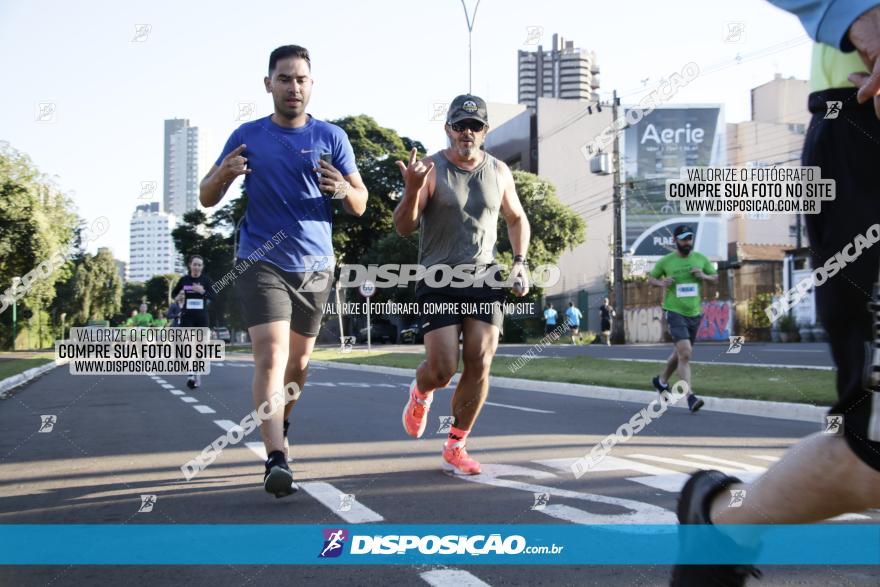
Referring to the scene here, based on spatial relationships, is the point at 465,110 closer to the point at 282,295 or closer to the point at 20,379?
the point at 282,295

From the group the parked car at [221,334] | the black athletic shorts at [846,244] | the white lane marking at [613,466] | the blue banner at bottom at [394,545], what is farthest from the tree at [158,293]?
the black athletic shorts at [846,244]

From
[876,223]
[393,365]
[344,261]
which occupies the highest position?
[344,261]

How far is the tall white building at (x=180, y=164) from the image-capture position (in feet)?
392

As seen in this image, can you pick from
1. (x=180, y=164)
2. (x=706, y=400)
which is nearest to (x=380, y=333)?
(x=706, y=400)

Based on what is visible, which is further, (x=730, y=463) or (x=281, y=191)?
(x=730, y=463)

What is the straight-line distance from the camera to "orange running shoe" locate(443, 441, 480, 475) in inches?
200

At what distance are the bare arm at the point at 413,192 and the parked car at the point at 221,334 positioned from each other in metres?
74.0

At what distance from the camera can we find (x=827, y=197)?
1.93 m

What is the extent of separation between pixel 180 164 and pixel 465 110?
136 meters

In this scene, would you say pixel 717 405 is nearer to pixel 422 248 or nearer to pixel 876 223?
pixel 422 248

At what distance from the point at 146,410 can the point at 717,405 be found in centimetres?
669

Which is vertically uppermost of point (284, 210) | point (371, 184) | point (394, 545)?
point (371, 184)

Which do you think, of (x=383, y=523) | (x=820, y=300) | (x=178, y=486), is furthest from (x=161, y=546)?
(x=820, y=300)

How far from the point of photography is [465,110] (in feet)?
16.1
